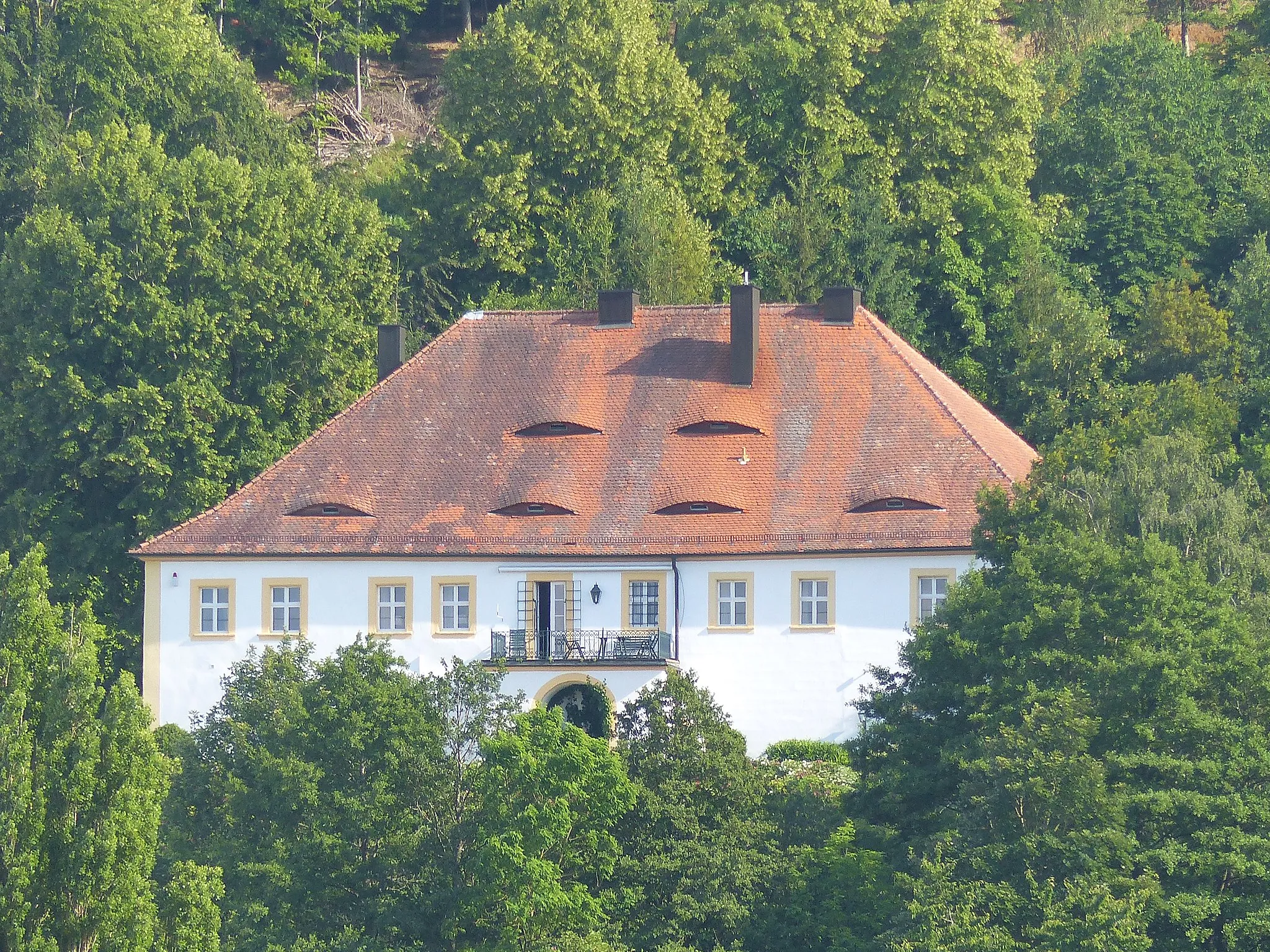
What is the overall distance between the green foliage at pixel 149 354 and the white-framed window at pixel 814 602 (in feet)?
42.2

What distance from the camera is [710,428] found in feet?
189

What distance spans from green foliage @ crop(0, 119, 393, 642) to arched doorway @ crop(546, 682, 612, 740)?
985 centimetres

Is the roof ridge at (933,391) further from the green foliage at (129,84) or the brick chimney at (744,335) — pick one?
the green foliage at (129,84)

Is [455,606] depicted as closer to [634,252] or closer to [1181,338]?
[634,252]

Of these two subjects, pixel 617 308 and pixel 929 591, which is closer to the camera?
pixel 929 591

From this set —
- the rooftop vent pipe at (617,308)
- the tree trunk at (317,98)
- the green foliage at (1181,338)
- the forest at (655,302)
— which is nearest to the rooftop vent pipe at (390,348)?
the forest at (655,302)

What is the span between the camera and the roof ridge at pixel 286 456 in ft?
185

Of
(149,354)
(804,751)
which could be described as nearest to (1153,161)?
(804,751)

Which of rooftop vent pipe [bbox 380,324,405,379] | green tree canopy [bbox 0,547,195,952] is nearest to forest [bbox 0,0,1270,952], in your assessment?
green tree canopy [bbox 0,547,195,952]

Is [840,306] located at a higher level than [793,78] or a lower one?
lower

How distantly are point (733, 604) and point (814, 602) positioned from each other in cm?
150

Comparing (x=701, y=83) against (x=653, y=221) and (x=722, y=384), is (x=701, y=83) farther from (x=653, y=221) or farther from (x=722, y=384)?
(x=722, y=384)

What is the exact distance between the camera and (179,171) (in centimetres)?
6306

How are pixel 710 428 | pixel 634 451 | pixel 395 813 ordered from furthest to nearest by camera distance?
pixel 710 428
pixel 634 451
pixel 395 813
